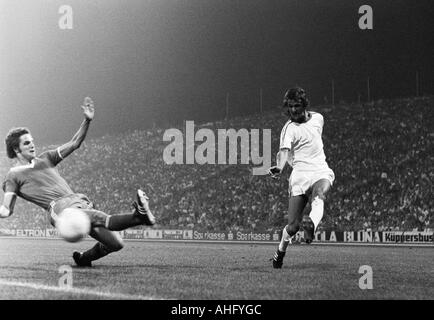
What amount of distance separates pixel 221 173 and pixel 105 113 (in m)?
6.55

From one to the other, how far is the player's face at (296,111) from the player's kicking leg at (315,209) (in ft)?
2.58

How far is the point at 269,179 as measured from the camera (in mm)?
17844

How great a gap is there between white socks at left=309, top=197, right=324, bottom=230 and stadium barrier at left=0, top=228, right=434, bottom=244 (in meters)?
8.23

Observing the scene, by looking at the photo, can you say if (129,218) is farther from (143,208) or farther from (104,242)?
(104,242)

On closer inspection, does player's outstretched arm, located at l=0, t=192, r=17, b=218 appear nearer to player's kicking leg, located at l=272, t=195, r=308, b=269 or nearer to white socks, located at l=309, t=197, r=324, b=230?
player's kicking leg, located at l=272, t=195, r=308, b=269

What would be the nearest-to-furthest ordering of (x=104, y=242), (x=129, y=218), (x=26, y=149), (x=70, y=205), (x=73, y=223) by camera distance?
(x=129, y=218) < (x=73, y=223) < (x=70, y=205) < (x=104, y=242) < (x=26, y=149)

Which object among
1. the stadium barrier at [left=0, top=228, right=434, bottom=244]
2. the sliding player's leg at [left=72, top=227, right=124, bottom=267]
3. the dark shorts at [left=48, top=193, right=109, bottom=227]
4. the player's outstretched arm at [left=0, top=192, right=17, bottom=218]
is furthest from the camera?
the stadium barrier at [left=0, top=228, right=434, bottom=244]

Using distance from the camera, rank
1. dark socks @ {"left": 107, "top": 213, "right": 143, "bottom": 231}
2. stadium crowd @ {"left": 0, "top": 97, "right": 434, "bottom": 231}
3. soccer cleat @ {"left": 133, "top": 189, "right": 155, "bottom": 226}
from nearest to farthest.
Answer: soccer cleat @ {"left": 133, "top": 189, "right": 155, "bottom": 226}, dark socks @ {"left": 107, "top": 213, "right": 143, "bottom": 231}, stadium crowd @ {"left": 0, "top": 97, "right": 434, "bottom": 231}

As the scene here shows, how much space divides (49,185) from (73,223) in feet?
1.94

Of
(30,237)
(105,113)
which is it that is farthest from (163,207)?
(105,113)

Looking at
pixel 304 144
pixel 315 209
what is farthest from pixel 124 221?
pixel 304 144

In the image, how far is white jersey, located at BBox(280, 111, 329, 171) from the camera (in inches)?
256

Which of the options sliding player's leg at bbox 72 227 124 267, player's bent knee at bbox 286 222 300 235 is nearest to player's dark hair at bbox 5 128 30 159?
sliding player's leg at bbox 72 227 124 267

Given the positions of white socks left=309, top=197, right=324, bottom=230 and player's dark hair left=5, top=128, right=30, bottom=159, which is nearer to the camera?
white socks left=309, top=197, right=324, bottom=230
